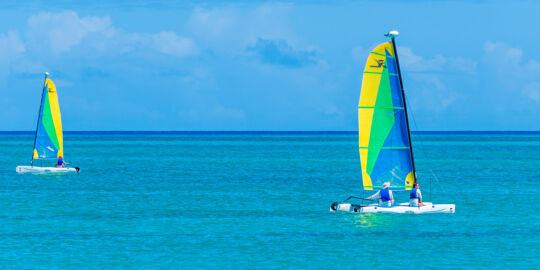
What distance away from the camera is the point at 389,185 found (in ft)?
169

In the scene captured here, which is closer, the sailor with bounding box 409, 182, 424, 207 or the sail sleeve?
the sailor with bounding box 409, 182, 424, 207

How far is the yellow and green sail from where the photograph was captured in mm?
50094

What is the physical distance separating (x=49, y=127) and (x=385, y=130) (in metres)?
52.2

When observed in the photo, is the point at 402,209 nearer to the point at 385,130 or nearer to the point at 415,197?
the point at 415,197

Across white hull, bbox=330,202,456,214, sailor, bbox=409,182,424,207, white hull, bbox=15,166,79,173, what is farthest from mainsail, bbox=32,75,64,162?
sailor, bbox=409,182,424,207

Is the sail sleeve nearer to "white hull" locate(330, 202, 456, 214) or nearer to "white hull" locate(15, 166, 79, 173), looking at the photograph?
"white hull" locate(15, 166, 79, 173)

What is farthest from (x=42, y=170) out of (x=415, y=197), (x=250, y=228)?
(x=415, y=197)

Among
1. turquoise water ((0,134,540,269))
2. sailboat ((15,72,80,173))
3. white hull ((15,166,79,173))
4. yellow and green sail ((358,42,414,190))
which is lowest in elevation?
turquoise water ((0,134,540,269))

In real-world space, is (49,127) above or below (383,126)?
above

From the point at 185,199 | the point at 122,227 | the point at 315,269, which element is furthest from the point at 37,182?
the point at 315,269

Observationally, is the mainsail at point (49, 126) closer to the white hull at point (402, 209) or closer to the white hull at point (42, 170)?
the white hull at point (42, 170)

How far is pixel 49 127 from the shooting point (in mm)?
92688

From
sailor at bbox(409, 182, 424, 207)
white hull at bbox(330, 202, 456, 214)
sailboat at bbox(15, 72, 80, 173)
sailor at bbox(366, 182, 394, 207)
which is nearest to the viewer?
white hull at bbox(330, 202, 456, 214)

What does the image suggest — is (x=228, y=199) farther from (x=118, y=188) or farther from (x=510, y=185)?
(x=510, y=185)
